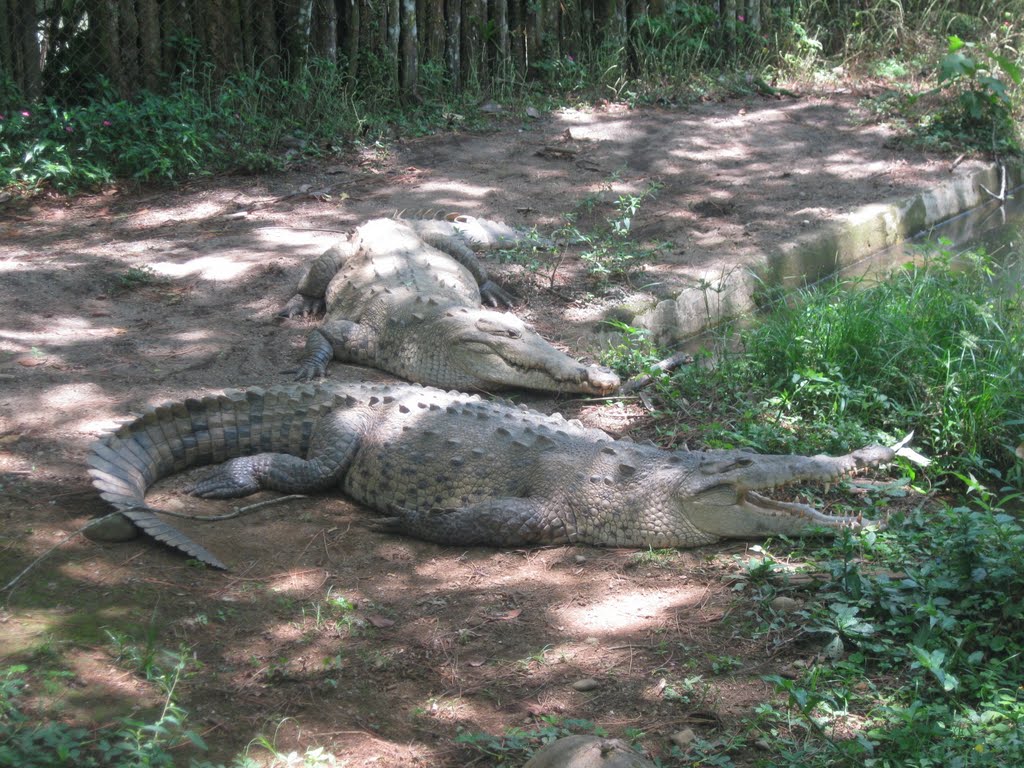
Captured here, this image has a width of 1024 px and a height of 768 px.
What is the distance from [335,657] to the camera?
3525 millimetres

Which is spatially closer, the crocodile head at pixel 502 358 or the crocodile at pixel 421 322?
the crocodile head at pixel 502 358

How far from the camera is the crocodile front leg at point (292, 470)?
468 centimetres

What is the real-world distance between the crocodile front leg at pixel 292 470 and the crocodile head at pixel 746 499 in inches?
62.1

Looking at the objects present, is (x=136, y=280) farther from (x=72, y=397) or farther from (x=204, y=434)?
(x=204, y=434)

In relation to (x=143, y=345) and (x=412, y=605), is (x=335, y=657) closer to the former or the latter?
(x=412, y=605)

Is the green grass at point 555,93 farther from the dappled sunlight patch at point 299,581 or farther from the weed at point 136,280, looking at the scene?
the dappled sunlight patch at point 299,581

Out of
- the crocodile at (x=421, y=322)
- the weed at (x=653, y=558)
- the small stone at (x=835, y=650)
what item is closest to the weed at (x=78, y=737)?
the small stone at (x=835, y=650)

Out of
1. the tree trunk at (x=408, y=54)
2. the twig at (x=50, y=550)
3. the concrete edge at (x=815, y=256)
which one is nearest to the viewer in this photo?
the twig at (x=50, y=550)

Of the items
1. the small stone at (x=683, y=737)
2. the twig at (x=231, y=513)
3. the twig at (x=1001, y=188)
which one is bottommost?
the small stone at (x=683, y=737)

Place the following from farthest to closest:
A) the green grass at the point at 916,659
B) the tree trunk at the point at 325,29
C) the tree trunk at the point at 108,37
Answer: the tree trunk at the point at 325,29 < the tree trunk at the point at 108,37 < the green grass at the point at 916,659

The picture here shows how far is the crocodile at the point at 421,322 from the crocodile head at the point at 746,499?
4.74 feet

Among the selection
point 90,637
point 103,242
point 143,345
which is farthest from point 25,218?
point 90,637

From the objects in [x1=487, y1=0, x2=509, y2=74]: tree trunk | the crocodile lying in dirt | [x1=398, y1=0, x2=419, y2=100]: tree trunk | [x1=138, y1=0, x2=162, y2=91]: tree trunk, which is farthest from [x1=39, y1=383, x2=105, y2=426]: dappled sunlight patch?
[x1=487, y1=0, x2=509, y2=74]: tree trunk

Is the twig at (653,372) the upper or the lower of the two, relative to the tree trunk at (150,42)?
lower
